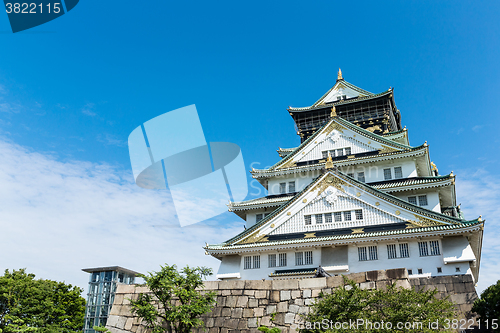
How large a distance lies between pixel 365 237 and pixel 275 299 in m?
10.8

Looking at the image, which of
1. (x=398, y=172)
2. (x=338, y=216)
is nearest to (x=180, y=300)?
(x=338, y=216)

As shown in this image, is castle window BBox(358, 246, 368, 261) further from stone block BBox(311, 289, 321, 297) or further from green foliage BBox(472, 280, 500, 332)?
stone block BBox(311, 289, 321, 297)

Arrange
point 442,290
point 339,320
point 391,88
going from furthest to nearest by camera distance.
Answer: point 391,88, point 442,290, point 339,320

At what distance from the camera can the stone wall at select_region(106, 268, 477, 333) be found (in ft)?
46.1

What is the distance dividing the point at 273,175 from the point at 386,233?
13.3m

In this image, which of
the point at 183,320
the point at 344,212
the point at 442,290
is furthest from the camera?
the point at 344,212

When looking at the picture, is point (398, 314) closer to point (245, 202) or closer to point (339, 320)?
point (339, 320)

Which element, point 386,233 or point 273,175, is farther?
point 273,175

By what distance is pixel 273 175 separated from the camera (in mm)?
34375

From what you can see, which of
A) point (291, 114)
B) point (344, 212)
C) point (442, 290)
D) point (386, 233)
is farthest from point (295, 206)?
point (291, 114)

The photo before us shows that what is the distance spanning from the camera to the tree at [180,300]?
550 inches

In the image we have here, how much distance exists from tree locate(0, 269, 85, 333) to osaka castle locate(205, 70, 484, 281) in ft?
52.9

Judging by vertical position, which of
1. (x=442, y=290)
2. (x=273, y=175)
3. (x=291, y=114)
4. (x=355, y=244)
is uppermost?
(x=291, y=114)

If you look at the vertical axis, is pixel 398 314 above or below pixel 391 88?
below
